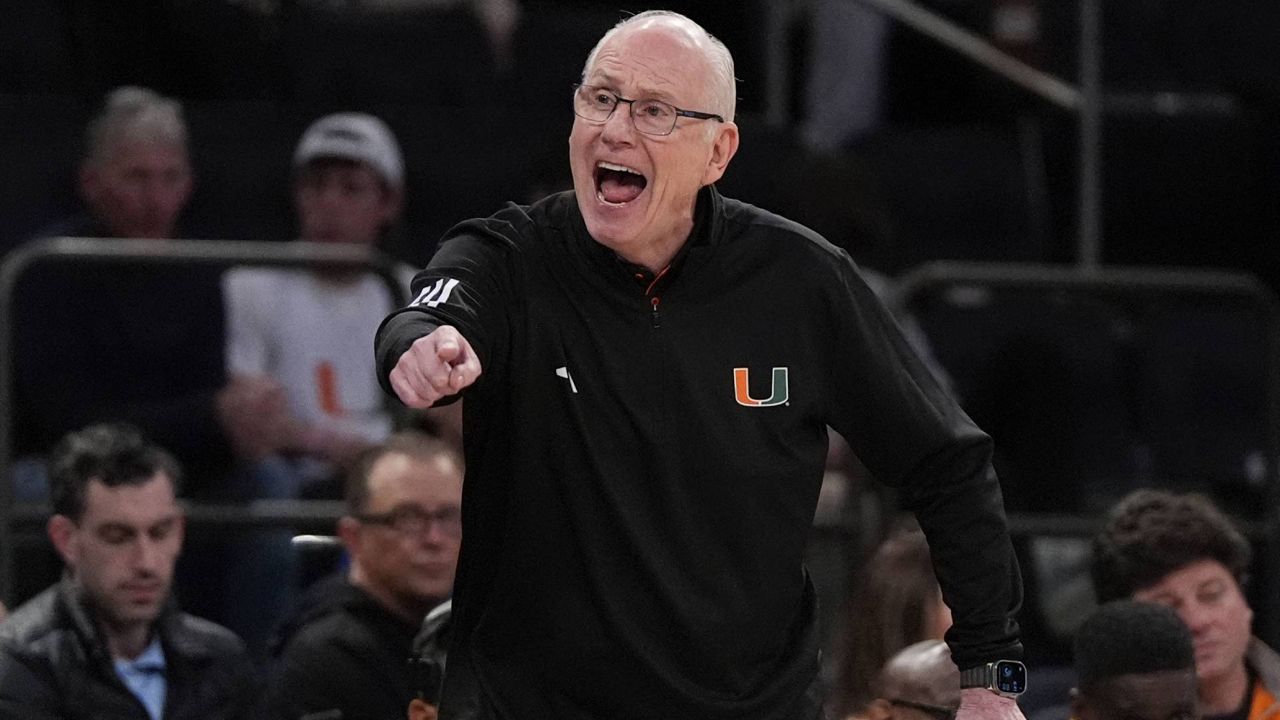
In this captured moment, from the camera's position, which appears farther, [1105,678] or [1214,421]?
[1214,421]

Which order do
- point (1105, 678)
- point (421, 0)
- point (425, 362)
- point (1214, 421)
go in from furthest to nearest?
1. point (421, 0)
2. point (1214, 421)
3. point (1105, 678)
4. point (425, 362)

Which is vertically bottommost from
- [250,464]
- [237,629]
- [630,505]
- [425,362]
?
[237,629]

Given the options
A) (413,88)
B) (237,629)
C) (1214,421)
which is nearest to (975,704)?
(237,629)

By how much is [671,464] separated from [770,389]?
205mm

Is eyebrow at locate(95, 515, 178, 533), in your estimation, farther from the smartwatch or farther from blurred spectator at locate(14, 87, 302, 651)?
the smartwatch

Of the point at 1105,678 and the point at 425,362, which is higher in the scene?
the point at 425,362

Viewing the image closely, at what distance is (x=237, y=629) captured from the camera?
18.8 feet

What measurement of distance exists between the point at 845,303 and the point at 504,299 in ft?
1.76

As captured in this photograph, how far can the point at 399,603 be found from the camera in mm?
5027

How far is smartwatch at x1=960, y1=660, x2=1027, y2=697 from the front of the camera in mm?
3412

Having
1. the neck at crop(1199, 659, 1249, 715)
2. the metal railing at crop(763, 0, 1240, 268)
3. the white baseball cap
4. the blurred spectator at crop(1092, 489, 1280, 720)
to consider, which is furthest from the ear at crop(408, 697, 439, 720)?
the metal railing at crop(763, 0, 1240, 268)

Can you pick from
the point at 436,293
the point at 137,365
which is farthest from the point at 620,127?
the point at 137,365

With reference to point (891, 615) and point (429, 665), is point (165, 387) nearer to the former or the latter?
point (429, 665)

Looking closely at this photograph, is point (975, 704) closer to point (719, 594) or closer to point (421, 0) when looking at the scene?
point (719, 594)
